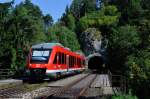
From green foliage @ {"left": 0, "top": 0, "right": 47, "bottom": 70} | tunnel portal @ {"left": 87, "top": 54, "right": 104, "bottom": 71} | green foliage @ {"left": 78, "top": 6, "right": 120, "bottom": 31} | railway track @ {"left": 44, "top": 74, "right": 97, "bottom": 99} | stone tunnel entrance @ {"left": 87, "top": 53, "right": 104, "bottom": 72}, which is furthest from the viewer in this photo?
green foliage @ {"left": 78, "top": 6, "right": 120, "bottom": 31}

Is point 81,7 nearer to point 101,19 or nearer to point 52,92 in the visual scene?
point 101,19

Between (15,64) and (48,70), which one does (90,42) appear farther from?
(48,70)

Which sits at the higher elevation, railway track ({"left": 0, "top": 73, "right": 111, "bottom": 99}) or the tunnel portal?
the tunnel portal

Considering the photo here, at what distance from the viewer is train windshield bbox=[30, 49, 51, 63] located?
42.5 m

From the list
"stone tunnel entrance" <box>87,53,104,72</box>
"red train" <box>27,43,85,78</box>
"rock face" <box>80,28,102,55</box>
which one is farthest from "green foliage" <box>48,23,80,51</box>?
"red train" <box>27,43,85,78</box>

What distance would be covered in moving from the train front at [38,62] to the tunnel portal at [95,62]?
70312 mm

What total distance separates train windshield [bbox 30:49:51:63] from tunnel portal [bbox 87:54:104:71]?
Answer: 7036 centimetres

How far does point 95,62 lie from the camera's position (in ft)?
394

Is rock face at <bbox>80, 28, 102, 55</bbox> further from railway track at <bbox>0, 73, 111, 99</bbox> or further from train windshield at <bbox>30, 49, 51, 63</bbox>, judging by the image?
railway track at <bbox>0, 73, 111, 99</bbox>

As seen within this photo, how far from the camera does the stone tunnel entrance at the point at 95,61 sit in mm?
114250

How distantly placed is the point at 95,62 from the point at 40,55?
77483mm

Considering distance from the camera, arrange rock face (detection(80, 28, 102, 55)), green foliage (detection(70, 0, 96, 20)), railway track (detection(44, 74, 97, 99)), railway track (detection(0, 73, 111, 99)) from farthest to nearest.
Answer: green foliage (detection(70, 0, 96, 20))
rock face (detection(80, 28, 102, 55))
railway track (detection(44, 74, 97, 99))
railway track (detection(0, 73, 111, 99))

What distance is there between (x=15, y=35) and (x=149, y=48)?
145 feet

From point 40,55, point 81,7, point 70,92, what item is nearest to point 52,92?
point 70,92
